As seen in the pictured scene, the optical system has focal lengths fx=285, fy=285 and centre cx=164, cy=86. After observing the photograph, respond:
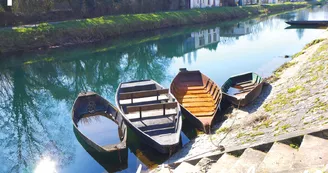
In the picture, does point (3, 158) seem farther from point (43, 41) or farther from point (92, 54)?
point (43, 41)

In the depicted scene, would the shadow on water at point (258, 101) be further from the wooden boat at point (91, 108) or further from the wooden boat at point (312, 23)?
the wooden boat at point (312, 23)

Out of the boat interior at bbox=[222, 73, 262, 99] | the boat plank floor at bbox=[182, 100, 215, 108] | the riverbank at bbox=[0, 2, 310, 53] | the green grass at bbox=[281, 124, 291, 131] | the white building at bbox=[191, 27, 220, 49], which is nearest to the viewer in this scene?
the green grass at bbox=[281, 124, 291, 131]

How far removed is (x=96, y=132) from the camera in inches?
453

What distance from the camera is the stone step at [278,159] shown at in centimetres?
528

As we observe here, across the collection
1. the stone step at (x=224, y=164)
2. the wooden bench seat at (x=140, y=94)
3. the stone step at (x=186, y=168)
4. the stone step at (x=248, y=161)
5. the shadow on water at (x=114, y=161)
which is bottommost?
the shadow on water at (x=114, y=161)

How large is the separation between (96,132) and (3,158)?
3422mm

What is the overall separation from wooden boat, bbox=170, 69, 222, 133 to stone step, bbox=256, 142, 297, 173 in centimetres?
417

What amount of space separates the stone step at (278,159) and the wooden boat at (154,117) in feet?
11.3

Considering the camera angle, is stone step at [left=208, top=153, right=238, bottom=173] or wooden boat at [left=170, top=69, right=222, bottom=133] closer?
stone step at [left=208, top=153, right=238, bottom=173]

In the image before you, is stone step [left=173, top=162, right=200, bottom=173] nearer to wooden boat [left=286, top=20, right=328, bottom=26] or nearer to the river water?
the river water

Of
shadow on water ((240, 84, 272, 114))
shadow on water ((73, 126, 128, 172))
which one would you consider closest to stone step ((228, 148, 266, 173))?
shadow on water ((73, 126, 128, 172))

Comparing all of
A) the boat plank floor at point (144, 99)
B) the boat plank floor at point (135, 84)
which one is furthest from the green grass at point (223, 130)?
the boat plank floor at point (135, 84)

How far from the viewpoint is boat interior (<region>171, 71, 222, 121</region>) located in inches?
461

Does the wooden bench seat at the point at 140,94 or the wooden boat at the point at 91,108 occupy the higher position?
the wooden bench seat at the point at 140,94
